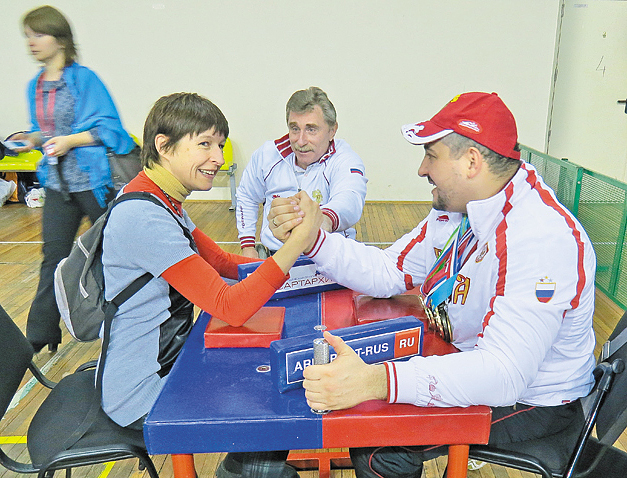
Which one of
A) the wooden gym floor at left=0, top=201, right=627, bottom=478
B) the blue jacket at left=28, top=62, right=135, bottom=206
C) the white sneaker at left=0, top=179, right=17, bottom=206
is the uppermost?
the blue jacket at left=28, top=62, right=135, bottom=206

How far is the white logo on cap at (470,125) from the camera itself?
138 centimetres

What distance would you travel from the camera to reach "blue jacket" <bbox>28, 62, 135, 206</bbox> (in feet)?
8.93

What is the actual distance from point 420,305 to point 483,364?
485mm

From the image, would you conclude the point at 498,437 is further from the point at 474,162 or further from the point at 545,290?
the point at 474,162

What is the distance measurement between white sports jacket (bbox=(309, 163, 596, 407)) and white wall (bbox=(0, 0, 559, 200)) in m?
5.49

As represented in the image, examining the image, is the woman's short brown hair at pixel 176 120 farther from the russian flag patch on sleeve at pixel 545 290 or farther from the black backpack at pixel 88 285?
the russian flag patch on sleeve at pixel 545 290

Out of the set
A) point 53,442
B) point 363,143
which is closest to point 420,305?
point 53,442

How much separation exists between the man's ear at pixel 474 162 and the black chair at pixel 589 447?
22.7 inches

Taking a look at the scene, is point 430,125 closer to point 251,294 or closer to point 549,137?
point 251,294

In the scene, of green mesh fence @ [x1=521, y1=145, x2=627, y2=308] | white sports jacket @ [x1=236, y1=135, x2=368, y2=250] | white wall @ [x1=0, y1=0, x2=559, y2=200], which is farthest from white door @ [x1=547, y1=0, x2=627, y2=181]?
white sports jacket @ [x1=236, y1=135, x2=368, y2=250]

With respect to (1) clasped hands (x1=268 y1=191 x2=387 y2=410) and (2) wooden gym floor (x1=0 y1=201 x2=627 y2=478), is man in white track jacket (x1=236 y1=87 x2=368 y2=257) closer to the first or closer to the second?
(2) wooden gym floor (x1=0 y1=201 x2=627 y2=478)

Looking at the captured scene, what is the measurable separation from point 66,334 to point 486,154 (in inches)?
114

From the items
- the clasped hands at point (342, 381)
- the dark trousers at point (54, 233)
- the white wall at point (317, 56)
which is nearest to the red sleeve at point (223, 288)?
the clasped hands at point (342, 381)

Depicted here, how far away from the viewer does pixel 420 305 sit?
5.50 feet
